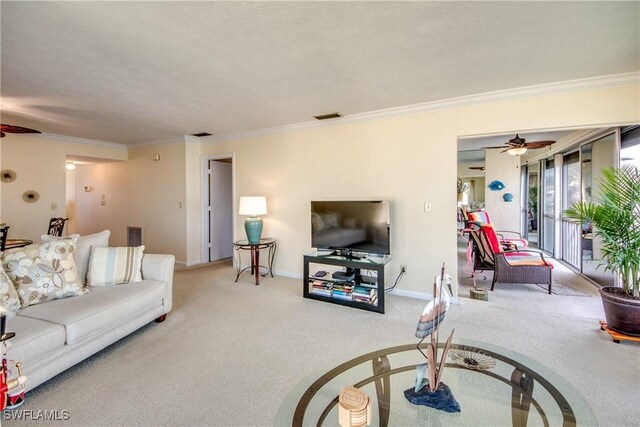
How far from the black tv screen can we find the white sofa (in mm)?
1950

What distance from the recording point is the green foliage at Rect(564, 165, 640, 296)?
8.38 feet

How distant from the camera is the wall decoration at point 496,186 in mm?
6883

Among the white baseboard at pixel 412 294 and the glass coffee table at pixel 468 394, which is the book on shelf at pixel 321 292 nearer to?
the white baseboard at pixel 412 294

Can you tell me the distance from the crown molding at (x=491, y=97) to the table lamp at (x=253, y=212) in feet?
3.96

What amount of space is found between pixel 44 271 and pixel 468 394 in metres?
3.08

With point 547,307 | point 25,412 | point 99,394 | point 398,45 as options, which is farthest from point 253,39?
point 547,307

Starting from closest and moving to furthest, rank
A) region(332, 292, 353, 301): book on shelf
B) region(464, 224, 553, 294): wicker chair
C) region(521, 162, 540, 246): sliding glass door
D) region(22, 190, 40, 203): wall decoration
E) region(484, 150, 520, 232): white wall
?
region(332, 292, 353, 301): book on shelf → region(464, 224, 553, 294): wicker chair → region(22, 190, 40, 203): wall decoration → region(484, 150, 520, 232): white wall → region(521, 162, 540, 246): sliding glass door

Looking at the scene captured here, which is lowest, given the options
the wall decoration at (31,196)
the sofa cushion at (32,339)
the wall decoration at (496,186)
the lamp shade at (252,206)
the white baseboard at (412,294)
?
the white baseboard at (412,294)

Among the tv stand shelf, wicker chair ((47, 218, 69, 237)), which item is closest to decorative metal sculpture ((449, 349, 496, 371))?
the tv stand shelf

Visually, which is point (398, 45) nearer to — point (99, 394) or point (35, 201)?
point (99, 394)

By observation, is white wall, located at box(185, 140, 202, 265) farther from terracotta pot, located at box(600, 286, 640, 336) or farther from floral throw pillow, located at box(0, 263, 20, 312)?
terracotta pot, located at box(600, 286, 640, 336)

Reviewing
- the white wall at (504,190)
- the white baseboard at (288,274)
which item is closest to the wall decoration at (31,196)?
the white baseboard at (288,274)

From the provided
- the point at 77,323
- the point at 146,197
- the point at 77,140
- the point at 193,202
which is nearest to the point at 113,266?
the point at 77,323

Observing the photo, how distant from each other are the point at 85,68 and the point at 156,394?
2725 mm
